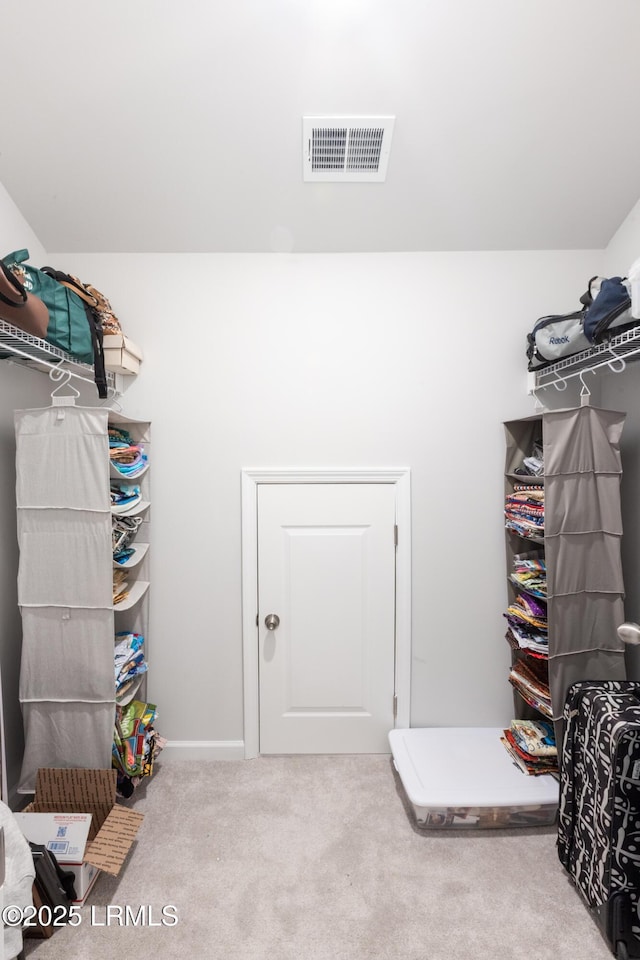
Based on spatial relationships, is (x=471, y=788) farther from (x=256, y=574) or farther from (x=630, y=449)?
(x=630, y=449)

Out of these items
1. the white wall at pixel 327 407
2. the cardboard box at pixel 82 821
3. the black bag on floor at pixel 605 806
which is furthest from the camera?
the white wall at pixel 327 407

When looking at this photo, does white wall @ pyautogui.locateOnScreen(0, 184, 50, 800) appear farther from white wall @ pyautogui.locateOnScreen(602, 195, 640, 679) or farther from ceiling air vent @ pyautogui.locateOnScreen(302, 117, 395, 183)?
white wall @ pyautogui.locateOnScreen(602, 195, 640, 679)

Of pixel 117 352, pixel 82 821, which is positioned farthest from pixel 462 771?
pixel 117 352

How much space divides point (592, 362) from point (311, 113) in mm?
1525

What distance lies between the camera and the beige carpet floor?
138 cm

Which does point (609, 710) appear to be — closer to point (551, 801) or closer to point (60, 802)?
point (551, 801)

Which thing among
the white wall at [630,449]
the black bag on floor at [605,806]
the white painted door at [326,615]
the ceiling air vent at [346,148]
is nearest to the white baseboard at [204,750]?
the white painted door at [326,615]

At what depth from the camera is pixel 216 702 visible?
2.28 metres

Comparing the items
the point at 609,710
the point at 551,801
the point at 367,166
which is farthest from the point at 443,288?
the point at 551,801

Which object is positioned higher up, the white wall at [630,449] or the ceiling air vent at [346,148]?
the ceiling air vent at [346,148]

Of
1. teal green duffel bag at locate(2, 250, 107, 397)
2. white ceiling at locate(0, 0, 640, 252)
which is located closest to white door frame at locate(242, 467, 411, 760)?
teal green duffel bag at locate(2, 250, 107, 397)

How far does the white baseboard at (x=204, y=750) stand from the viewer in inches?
89.3

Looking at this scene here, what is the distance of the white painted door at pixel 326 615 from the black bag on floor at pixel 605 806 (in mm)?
867

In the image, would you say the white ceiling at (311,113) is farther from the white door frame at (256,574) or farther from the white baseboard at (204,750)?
the white baseboard at (204,750)
